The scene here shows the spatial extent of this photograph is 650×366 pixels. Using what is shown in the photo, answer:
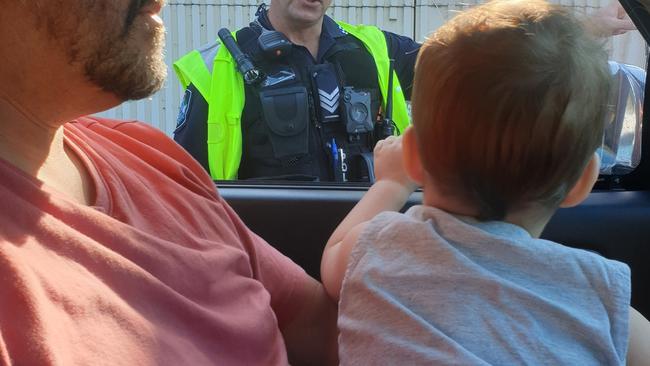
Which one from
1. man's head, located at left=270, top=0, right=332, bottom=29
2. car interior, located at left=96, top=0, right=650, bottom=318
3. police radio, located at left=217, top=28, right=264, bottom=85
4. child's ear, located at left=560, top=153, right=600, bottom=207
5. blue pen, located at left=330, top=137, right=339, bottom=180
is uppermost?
man's head, located at left=270, top=0, right=332, bottom=29

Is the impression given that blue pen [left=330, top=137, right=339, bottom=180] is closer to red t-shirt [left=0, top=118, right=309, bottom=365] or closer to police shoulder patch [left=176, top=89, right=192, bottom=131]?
police shoulder patch [left=176, top=89, right=192, bottom=131]

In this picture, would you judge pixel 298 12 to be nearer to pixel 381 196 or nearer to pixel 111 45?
pixel 381 196

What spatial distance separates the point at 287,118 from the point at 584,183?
186 cm

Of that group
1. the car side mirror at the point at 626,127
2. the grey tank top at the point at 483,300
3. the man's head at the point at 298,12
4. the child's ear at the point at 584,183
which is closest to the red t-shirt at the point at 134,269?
the grey tank top at the point at 483,300

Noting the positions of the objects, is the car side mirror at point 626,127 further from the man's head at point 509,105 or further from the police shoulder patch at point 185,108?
the police shoulder patch at point 185,108

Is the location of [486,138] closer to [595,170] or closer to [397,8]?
[595,170]

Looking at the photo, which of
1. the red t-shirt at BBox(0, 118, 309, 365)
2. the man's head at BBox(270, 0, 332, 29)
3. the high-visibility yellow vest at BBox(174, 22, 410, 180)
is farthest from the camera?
the man's head at BBox(270, 0, 332, 29)

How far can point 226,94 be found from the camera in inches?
120

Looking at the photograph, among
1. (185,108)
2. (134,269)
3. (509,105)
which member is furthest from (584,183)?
(185,108)

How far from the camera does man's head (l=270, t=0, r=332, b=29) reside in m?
3.30

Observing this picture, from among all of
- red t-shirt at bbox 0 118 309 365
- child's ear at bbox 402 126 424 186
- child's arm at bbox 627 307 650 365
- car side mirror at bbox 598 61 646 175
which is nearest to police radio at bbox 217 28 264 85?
car side mirror at bbox 598 61 646 175

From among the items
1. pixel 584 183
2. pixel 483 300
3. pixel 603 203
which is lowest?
pixel 603 203

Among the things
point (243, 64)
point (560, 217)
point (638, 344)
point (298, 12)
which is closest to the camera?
point (638, 344)

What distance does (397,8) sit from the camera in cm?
554
